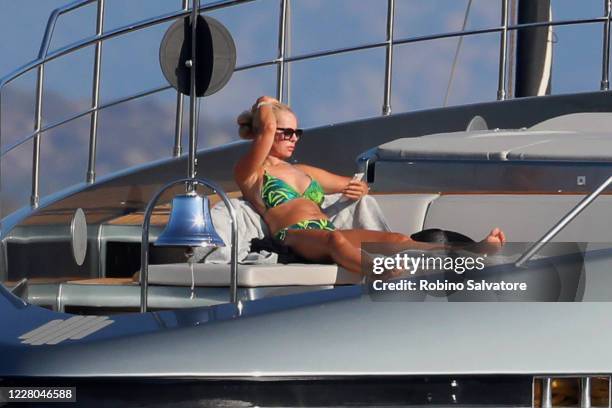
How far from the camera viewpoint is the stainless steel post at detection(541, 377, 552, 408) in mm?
2793

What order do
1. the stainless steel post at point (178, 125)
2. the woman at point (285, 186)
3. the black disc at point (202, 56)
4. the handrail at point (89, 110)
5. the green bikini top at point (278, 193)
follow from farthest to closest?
the stainless steel post at point (178, 125), the handrail at point (89, 110), the green bikini top at point (278, 193), the woman at point (285, 186), the black disc at point (202, 56)

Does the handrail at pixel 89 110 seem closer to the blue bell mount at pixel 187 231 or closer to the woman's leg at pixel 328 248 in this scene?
the woman's leg at pixel 328 248

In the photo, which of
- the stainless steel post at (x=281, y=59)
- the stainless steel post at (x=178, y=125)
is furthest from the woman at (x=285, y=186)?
the stainless steel post at (x=281, y=59)

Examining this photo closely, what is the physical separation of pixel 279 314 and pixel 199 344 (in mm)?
180

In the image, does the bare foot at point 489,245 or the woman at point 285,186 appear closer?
the bare foot at point 489,245

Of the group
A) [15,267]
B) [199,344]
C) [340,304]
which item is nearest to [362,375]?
[340,304]

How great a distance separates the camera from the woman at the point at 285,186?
370cm

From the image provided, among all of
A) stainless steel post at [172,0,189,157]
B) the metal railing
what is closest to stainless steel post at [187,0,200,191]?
the metal railing

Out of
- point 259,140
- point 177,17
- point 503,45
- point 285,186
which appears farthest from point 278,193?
point 503,45

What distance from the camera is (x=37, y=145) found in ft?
20.8

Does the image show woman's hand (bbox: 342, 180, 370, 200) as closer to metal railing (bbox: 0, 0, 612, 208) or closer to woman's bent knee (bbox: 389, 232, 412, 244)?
woman's bent knee (bbox: 389, 232, 412, 244)

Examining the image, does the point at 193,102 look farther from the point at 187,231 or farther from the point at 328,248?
the point at 328,248

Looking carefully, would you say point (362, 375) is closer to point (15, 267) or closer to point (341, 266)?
point (341, 266)

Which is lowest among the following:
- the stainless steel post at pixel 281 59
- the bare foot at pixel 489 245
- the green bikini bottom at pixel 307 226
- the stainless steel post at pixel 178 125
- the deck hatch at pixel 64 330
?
the deck hatch at pixel 64 330
